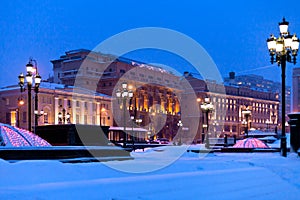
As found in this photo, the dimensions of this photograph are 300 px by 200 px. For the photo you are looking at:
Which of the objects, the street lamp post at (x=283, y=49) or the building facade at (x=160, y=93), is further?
the building facade at (x=160, y=93)

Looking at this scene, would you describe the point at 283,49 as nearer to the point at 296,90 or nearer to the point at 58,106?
the point at 58,106

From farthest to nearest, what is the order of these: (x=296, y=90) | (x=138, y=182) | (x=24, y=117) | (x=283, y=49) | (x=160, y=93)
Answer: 1. (x=296, y=90)
2. (x=160, y=93)
3. (x=24, y=117)
4. (x=283, y=49)
5. (x=138, y=182)

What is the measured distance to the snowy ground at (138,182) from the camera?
355 inches

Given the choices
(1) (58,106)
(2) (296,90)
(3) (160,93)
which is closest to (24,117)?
(1) (58,106)

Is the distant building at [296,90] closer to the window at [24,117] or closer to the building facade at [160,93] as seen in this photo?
the building facade at [160,93]

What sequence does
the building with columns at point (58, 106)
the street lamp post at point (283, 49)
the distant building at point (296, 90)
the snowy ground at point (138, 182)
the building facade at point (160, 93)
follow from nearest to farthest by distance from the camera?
the snowy ground at point (138, 182) → the street lamp post at point (283, 49) → the building with columns at point (58, 106) → the building facade at point (160, 93) → the distant building at point (296, 90)

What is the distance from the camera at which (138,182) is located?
34.1 feet

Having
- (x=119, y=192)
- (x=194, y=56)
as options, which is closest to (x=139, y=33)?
(x=194, y=56)

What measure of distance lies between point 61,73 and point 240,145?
2927 inches

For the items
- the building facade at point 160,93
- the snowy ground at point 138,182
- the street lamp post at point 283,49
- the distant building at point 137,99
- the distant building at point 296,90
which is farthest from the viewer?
the distant building at point 296,90

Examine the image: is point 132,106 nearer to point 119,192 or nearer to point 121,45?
point 121,45

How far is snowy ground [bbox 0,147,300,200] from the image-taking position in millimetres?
9023

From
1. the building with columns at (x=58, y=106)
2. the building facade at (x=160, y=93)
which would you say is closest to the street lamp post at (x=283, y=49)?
the building with columns at (x=58, y=106)

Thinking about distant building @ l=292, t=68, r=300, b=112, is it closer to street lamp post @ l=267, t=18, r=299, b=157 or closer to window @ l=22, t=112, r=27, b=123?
window @ l=22, t=112, r=27, b=123
